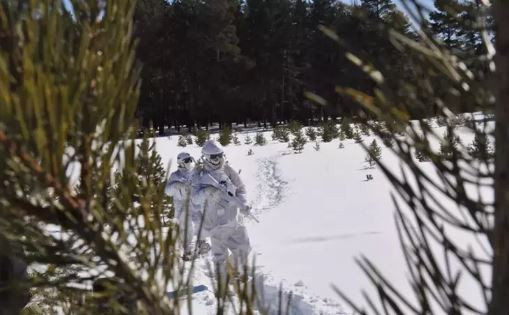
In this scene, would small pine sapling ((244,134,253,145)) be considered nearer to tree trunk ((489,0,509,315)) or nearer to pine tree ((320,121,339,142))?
pine tree ((320,121,339,142))

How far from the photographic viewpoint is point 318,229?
336 inches

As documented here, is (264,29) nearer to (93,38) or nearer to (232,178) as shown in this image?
(232,178)

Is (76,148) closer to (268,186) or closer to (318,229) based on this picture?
(318,229)

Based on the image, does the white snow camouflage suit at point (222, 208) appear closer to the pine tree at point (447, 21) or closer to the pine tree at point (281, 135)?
the pine tree at point (447, 21)

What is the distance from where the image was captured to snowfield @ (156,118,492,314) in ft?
19.1

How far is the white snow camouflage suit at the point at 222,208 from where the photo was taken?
20.7 ft

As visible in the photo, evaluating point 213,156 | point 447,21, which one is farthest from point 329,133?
point 447,21

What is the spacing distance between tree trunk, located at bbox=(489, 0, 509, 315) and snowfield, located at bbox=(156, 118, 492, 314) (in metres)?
1.30

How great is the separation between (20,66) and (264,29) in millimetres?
35366

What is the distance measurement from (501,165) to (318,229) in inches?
314

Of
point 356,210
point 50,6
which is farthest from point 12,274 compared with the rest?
point 356,210

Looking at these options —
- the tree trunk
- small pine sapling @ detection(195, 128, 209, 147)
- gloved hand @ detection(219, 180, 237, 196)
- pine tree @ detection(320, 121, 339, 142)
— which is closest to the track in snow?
pine tree @ detection(320, 121, 339, 142)

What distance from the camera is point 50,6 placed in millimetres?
730

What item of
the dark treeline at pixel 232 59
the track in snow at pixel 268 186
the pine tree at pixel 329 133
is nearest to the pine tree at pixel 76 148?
the track in snow at pixel 268 186
